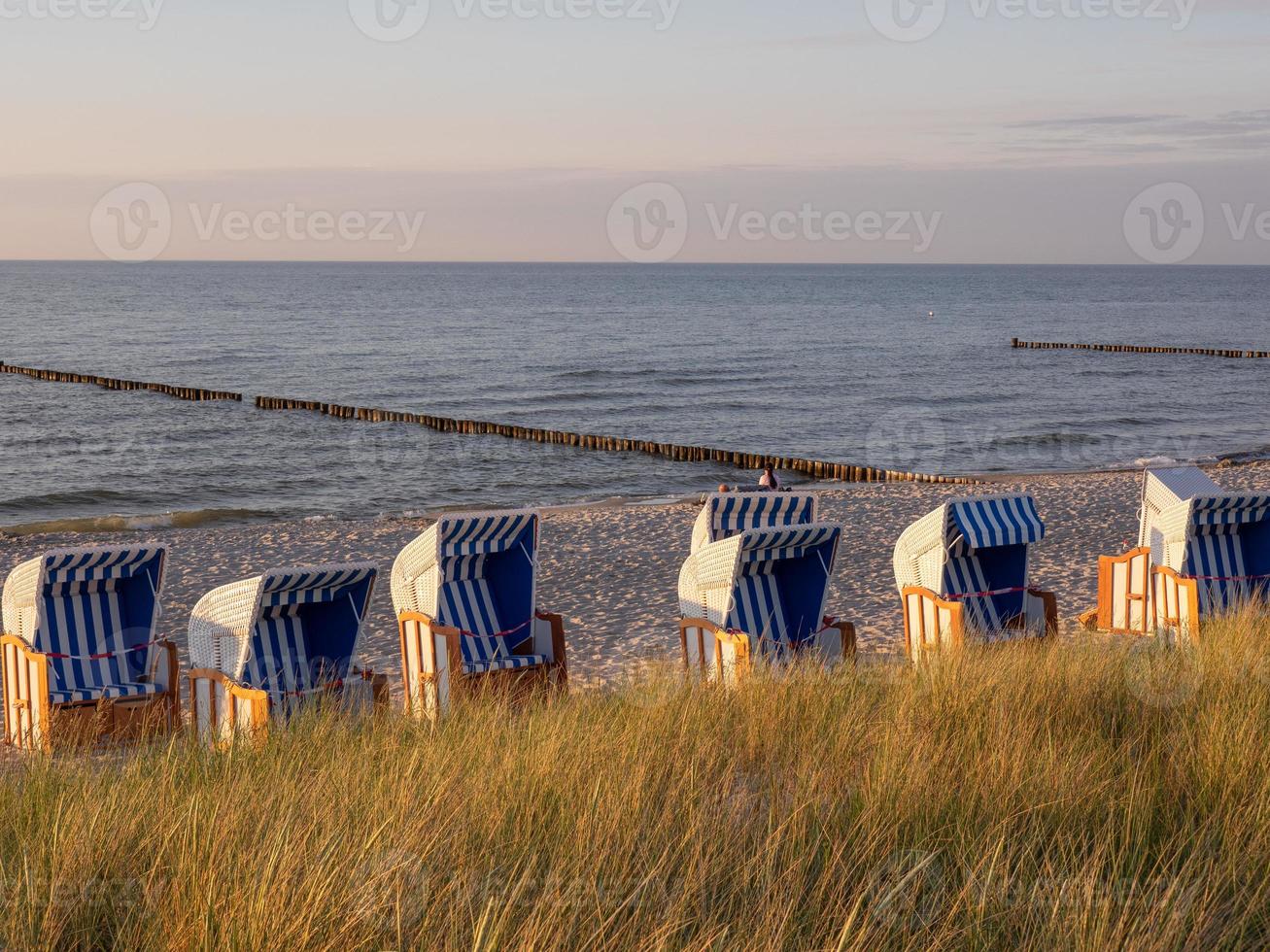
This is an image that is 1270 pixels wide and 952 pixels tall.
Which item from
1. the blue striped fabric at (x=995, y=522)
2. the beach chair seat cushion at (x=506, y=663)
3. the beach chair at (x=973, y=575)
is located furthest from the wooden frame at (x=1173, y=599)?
the beach chair seat cushion at (x=506, y=663)

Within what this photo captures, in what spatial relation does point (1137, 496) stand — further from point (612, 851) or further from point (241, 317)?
point (241, 317)

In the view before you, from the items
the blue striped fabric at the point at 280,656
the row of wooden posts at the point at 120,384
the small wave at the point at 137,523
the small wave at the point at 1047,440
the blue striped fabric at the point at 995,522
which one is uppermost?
the row of wooden posts at the point at 120,384

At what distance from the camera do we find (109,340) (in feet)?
218

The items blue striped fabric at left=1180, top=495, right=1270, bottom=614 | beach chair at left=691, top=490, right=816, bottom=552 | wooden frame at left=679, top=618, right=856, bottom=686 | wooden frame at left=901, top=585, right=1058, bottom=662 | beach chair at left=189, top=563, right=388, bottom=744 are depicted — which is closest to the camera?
beach chair at left=189, top=563, right=388, bottom=744

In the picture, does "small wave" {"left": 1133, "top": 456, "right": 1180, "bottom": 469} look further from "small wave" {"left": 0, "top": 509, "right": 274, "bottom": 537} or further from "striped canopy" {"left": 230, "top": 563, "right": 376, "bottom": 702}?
"striped canopy" {"left": 230, "top": 563, "right": 376, "bottom": 702}

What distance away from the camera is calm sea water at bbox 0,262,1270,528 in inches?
1033

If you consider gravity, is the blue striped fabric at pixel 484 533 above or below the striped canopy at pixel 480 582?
above

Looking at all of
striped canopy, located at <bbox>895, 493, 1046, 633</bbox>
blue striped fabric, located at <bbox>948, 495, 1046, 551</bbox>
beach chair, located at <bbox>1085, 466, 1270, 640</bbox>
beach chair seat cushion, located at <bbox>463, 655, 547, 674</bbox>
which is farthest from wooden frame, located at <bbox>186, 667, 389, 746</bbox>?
beach chair, located at <bbox>1085, 466, 1270, 640</bbox>

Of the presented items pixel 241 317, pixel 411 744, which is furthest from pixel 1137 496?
pixel 241 317

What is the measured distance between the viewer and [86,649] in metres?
8.38

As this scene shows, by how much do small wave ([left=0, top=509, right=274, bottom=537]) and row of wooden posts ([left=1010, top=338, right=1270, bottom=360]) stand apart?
4684 centimetres

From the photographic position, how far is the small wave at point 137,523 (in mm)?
20811

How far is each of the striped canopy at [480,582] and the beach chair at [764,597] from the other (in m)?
1.07

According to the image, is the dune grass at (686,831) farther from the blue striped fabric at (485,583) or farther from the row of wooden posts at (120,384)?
the row of wooden posts at (120,384)
